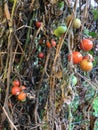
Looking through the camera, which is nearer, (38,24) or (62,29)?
(62,29)

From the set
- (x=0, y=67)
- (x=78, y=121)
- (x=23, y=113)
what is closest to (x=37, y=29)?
(x=0, y=67)

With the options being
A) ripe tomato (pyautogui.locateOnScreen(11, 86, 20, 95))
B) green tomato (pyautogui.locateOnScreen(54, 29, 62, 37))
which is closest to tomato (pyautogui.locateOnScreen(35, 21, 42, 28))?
green tomato (pyautogui.locateOnScreen(54, 29, 62, 37))

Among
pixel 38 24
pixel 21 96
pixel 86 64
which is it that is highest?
pixel 38 24

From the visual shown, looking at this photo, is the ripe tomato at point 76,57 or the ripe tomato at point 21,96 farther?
the ripe tomato at point 21,96

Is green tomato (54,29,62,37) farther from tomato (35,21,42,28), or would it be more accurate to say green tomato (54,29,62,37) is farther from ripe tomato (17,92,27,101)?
ripe tomato (17,92,27,101)

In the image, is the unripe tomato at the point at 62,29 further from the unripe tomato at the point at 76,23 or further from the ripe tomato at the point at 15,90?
the ripe tomato at the point at 15,90

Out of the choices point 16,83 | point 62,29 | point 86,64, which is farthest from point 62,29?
point 16,83

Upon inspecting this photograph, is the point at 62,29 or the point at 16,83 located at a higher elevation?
the point at 62,29

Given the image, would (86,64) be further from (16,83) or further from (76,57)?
(16,83)

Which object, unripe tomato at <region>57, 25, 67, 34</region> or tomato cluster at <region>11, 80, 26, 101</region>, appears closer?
unripe tomato at <region>57, 25, 67, 34</region>

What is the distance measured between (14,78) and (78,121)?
486mm

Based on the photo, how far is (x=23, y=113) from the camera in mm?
892

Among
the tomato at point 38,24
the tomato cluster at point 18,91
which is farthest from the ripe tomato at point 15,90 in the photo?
the tomato at point 38,24

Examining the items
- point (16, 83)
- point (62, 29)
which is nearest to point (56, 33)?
point (62, 29)
